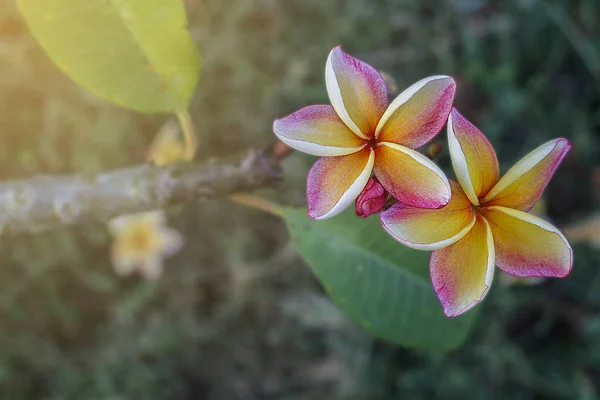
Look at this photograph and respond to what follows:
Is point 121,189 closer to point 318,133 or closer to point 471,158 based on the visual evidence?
point 318,133

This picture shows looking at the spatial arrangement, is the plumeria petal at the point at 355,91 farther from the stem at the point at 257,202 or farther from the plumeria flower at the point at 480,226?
the stem at the point at 257,202

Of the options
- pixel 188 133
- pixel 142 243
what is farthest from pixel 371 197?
pixel 142 243

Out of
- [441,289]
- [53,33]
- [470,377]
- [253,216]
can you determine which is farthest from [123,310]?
[441,289]

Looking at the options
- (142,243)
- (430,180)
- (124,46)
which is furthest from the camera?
(142,243)

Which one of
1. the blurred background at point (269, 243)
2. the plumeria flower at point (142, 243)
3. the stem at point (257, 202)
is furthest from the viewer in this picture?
the plumeria flower at point (142, 243)


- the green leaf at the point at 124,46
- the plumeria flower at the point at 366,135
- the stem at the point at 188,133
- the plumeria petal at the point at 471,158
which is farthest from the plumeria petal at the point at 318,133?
the stem at the point at 188,133

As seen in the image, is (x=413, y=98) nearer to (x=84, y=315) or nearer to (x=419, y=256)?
(x=419, y=256)

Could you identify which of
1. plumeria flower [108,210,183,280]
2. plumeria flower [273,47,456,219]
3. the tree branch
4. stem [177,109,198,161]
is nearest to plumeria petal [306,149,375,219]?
plumeria flower [273,47,456,219]
